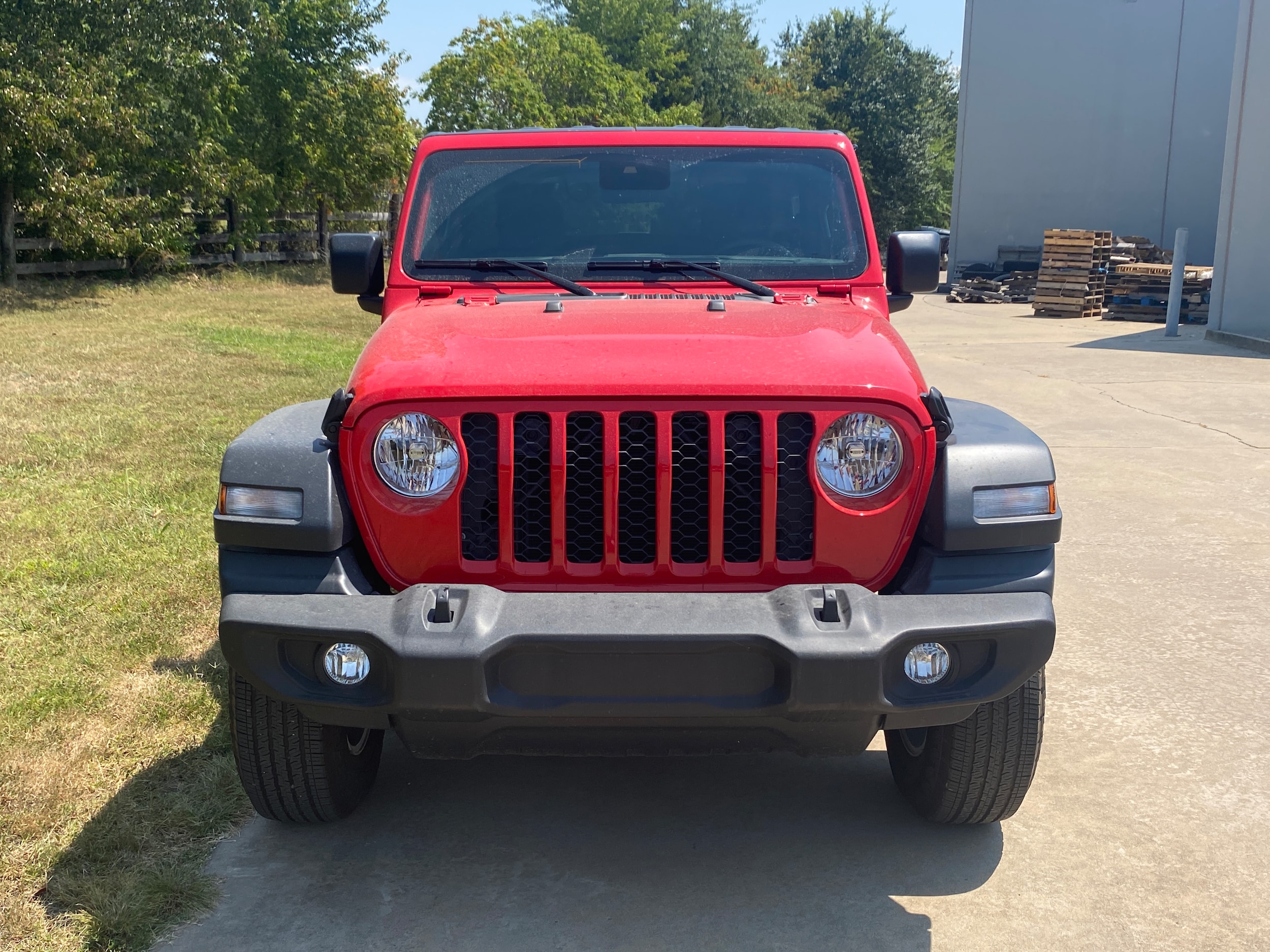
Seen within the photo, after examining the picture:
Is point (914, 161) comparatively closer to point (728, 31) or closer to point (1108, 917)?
point (728, 31)

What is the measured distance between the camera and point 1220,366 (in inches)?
579

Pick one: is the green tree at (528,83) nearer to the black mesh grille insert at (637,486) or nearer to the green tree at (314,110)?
the green tree at (314,110)

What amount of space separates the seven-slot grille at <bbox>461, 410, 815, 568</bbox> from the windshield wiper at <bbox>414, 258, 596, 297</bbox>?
1195 millimetres

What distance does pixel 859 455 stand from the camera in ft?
10.0

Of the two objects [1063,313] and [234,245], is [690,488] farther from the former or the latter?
[234,245]

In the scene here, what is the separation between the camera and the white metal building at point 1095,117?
29.8 m

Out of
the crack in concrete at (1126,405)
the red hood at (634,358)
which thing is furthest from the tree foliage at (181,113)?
the red hood at (634,358)

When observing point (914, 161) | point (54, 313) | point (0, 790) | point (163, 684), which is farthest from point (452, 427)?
point (914, 161)

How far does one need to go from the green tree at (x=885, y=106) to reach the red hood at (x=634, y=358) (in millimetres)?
54482

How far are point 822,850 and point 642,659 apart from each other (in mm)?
1093

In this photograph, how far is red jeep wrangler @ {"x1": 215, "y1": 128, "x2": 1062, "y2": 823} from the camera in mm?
2768

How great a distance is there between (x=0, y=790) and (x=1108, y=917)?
121 inches

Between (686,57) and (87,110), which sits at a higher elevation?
(686,57)

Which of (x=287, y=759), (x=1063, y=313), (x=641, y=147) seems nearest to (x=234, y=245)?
(x=1063, y=313)
